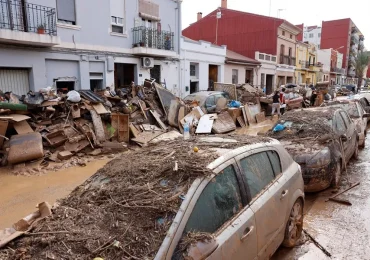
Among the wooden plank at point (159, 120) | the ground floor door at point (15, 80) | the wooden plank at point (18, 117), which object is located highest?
the ground floor door at point (15, 80)

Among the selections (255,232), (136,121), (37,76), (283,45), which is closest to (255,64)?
(283,45)

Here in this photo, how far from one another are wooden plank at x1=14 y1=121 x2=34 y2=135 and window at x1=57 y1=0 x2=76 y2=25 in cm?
550

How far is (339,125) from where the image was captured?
23.7ft

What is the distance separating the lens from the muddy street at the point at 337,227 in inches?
156

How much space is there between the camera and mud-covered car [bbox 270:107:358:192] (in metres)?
5.70

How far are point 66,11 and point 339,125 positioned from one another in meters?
11.3

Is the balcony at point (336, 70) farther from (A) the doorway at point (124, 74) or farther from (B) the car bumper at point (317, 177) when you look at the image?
(B) the car bumper at point (317, 177)

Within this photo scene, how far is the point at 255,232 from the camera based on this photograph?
2924 mm

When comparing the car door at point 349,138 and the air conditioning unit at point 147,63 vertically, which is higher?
the air conditioning unit at point 147,63

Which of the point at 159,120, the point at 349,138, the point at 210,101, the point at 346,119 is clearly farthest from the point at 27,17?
the point at 349,138

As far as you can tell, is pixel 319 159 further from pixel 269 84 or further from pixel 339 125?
pixel 269 84

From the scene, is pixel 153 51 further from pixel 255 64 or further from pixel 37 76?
pixel 255 64

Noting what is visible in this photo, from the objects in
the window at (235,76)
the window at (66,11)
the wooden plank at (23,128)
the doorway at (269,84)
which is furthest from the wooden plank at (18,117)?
the doorway at (269,84)

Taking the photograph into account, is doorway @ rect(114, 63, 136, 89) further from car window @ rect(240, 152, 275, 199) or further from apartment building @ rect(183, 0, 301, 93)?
apartment building @ rect(183, 0, 301, 93)
